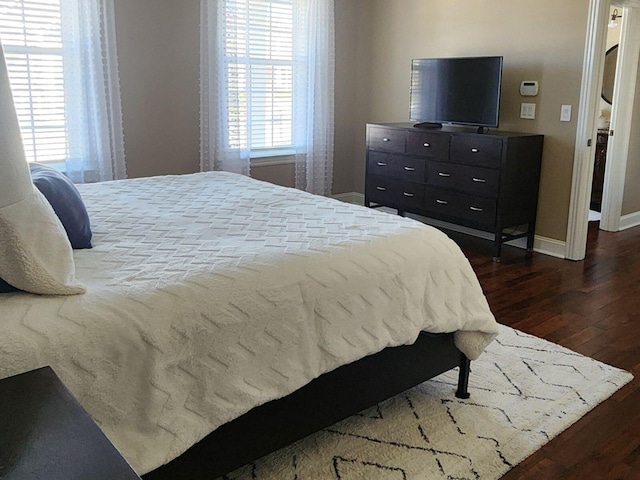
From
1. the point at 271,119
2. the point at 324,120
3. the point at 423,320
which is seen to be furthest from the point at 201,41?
the point at 423,320

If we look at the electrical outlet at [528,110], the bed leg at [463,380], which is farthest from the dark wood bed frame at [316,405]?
the electrical outlet at [528,110]

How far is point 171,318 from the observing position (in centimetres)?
161

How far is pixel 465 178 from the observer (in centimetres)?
466

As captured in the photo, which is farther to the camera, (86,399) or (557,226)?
(557,226)

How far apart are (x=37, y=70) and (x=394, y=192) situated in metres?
2.98

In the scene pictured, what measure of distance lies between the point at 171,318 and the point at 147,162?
3470 mm

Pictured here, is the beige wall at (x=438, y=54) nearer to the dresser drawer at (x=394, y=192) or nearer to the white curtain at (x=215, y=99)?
the white curtain at (x=215, y=99)

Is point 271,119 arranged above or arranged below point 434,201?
above

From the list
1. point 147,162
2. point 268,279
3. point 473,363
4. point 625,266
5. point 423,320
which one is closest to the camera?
point 268,279

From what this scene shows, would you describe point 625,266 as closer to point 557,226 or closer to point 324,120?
point 557,226

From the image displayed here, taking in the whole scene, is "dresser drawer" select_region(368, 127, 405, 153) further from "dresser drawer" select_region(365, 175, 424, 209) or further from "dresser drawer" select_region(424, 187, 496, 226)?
"dresser drawer" select_region(424, 187, 496, 226)

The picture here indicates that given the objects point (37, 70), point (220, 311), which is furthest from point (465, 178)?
point (220, 311)

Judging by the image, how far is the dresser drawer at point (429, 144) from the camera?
4.78 meters

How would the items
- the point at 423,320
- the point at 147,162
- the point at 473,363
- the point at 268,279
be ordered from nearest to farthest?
the point at 268,279 < the point at 423,320 < the point at 473,363 < the point at 147,162
